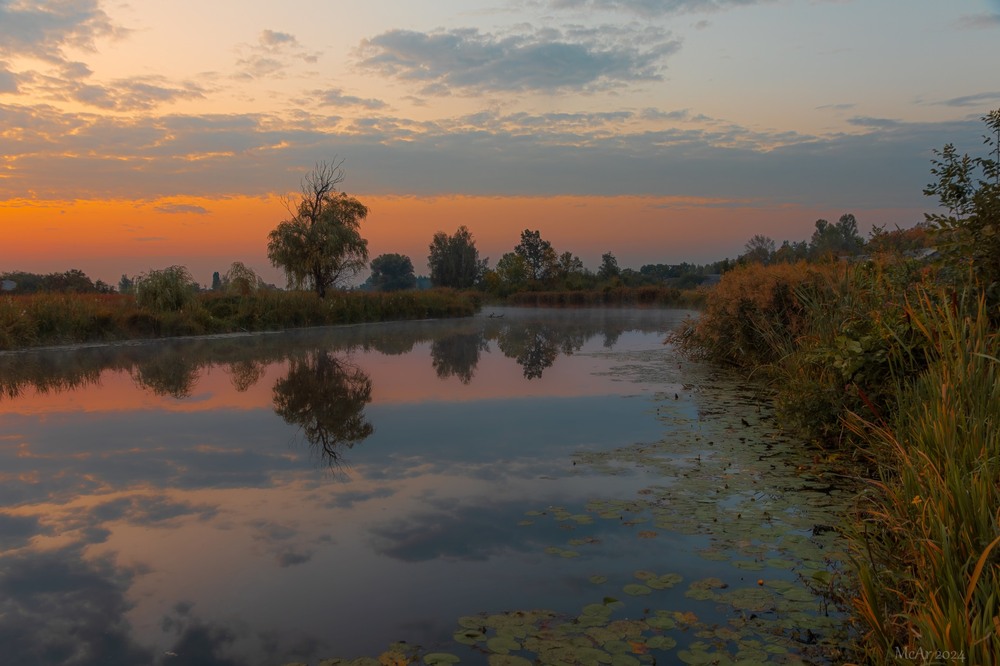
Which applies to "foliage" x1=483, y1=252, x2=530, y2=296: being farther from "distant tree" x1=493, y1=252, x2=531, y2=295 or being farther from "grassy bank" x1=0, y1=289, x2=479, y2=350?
"grassy bank" x1=0, y1=289, x2=479, y2=350

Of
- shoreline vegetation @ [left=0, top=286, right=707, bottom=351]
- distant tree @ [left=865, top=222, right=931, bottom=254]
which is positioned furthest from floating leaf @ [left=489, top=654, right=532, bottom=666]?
shoreline vegetation @ [left=0, top=286, right=707, bottom=351]

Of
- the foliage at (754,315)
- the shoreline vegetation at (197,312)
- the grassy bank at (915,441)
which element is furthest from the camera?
the shoreline vegetation at (197,312)

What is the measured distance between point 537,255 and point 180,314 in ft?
234

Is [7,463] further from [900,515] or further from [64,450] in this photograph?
[900,515]

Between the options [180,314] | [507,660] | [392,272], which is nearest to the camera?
[507,660]

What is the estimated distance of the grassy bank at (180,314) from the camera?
69.0 feet

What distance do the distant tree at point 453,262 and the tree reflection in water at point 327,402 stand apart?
65.5m

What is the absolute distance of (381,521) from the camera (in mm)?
6059

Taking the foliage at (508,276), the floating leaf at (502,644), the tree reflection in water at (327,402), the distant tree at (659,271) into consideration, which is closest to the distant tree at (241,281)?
the tree reflection in water at (327,402)

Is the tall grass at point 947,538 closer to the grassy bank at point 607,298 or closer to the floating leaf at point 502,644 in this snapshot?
the floating leaf at point 502,644

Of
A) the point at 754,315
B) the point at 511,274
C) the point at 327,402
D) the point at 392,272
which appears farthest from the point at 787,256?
the point at 392,272

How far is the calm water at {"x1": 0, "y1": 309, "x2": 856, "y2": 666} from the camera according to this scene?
13.8 ft

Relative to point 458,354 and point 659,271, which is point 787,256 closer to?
point 458,354

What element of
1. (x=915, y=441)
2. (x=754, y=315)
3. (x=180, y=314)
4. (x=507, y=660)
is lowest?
(x=507, y=660)
